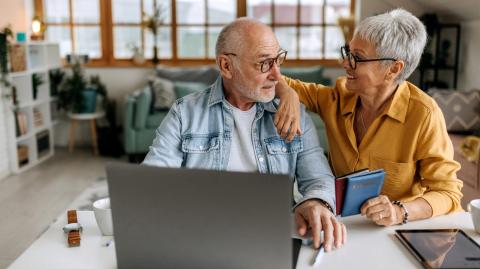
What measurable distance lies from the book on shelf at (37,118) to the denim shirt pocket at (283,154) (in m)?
4.00

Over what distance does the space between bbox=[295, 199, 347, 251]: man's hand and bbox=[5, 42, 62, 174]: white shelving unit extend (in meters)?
3.87

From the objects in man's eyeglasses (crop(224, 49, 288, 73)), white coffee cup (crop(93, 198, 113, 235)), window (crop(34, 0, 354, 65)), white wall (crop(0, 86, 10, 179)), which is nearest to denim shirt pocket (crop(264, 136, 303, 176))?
man's eyeglasses (crop(224, 49, 288, 73))

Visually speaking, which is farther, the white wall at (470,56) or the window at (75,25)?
the window at (75,25)

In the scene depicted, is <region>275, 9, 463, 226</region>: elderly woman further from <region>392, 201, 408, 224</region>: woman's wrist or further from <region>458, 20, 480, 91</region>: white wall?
<region>458, 20, 480, 91</region>: white wall

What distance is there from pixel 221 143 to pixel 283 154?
20 cm

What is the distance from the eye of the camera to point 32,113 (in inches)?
197

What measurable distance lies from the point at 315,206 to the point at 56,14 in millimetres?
5055

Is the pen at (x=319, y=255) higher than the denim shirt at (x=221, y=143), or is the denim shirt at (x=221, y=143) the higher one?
the denim shirt at (x=221, y=143)

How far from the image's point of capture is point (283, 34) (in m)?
5.85

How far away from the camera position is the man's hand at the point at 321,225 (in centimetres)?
128

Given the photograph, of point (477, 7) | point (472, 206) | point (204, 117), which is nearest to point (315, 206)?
point (472, 206)

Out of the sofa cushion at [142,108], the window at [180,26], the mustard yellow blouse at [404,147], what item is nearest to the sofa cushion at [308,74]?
the window at [180,26]

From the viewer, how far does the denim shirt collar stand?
1.74m

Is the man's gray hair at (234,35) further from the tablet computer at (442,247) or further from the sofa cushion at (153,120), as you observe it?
the sofa cushion at (153,120)
